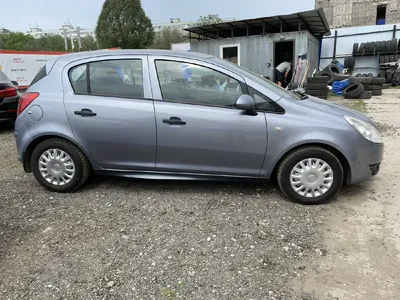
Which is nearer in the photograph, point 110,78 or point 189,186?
point 110,78

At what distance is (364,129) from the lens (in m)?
3.39

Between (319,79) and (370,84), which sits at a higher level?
(319,79)

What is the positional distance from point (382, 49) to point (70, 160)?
21.0 m

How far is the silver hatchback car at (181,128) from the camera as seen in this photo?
334cm

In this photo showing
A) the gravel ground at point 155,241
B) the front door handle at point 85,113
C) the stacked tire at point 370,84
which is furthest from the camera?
the stacked tire at point 370,84

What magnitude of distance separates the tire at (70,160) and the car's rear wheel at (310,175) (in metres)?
2.17

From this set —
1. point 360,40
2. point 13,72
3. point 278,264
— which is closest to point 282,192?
point 278,264

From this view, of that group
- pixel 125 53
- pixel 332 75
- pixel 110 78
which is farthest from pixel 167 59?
pixel 332 75

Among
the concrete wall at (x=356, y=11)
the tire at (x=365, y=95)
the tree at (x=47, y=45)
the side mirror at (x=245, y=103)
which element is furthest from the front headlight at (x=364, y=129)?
the tree at (x=47, y=45)

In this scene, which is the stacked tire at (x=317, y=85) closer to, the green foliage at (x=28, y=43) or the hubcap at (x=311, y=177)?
the hubcap at (x=311, y=177)

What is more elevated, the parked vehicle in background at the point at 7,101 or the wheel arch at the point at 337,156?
the parked vehicle in background at the point at 7,101

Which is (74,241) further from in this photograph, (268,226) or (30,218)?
(268,226)

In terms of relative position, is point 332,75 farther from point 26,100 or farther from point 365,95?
point 26,100

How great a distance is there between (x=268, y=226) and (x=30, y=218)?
2.34 metres
